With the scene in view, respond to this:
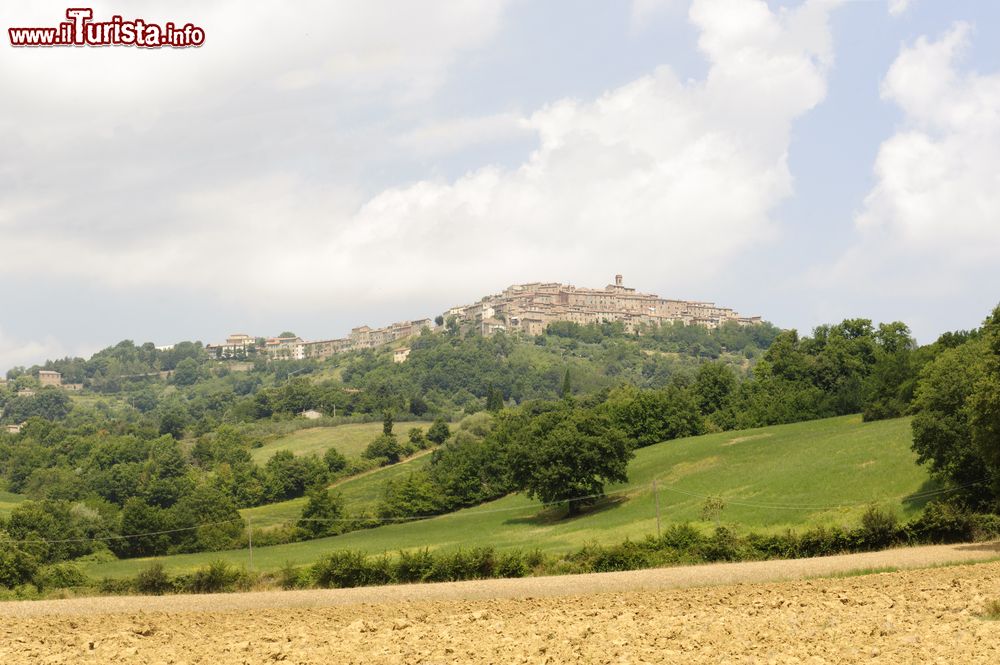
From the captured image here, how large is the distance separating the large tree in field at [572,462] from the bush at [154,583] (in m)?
38.0

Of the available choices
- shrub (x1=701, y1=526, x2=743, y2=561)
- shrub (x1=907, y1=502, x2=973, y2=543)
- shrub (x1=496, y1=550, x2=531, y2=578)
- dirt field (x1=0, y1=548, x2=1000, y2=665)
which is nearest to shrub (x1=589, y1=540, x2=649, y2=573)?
shrub (x1=701, y1=526, x2=743, y2=561)

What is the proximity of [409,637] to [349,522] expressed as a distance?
7333 cm

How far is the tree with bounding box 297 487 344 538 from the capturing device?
92.6m

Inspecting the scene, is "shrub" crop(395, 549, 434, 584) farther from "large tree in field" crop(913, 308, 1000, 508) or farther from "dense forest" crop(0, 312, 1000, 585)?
"large tree in field" crop(913, 308, 1000, 508)

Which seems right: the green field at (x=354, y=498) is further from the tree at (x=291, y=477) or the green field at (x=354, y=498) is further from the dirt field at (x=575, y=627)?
the dirt field at (x=575, y=627)

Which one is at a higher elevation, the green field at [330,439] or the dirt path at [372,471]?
the green field at [330,439]

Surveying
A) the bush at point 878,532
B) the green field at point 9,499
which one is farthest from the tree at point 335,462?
the bush at point 878,532

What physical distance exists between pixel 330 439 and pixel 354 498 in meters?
57.8

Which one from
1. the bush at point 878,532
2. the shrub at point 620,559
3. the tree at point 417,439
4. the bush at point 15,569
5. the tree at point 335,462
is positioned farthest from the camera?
the tree at point 417,439

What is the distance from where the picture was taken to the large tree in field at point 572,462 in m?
76.9

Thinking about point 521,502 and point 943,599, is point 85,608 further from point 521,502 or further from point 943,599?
point 521,502

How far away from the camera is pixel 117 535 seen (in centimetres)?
9450

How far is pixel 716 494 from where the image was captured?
229ft

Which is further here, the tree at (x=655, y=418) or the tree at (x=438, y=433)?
the tree at (x=438, y=433)
